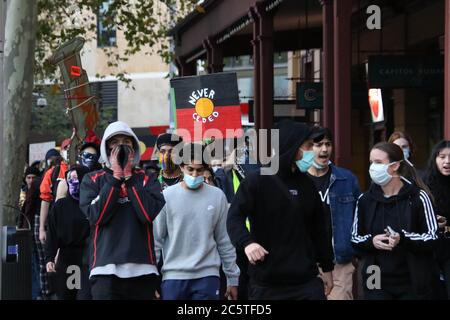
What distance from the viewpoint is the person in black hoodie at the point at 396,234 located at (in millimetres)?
9078

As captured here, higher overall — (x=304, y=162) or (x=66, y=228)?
(x=304, y=162)

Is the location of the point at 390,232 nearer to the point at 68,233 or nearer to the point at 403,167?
the point at 403,167

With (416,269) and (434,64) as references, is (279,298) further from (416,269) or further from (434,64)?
(434,64)

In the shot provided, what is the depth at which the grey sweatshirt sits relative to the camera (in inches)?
376

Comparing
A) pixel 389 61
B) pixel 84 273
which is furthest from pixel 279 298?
pixel 389 61

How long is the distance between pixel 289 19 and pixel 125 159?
1690 centimetres

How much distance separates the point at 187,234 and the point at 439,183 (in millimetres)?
2414

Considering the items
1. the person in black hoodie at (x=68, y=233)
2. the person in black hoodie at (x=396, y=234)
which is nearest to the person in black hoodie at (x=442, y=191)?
the person in black hoodie at (x=396, y=234)

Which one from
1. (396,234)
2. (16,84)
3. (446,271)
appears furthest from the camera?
(16,84)

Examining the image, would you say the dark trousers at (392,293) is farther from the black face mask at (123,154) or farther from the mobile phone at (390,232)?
the black face mask at (123,154)

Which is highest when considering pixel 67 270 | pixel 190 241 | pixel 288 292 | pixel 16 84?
pixel 16 84

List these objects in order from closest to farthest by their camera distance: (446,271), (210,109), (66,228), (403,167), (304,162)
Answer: (304,162) → (403,167) → (446,271) → (66,228) → (210,109)

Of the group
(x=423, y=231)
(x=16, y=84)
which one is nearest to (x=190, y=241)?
(x=423, y=231)

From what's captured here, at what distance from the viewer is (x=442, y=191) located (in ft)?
34.6
